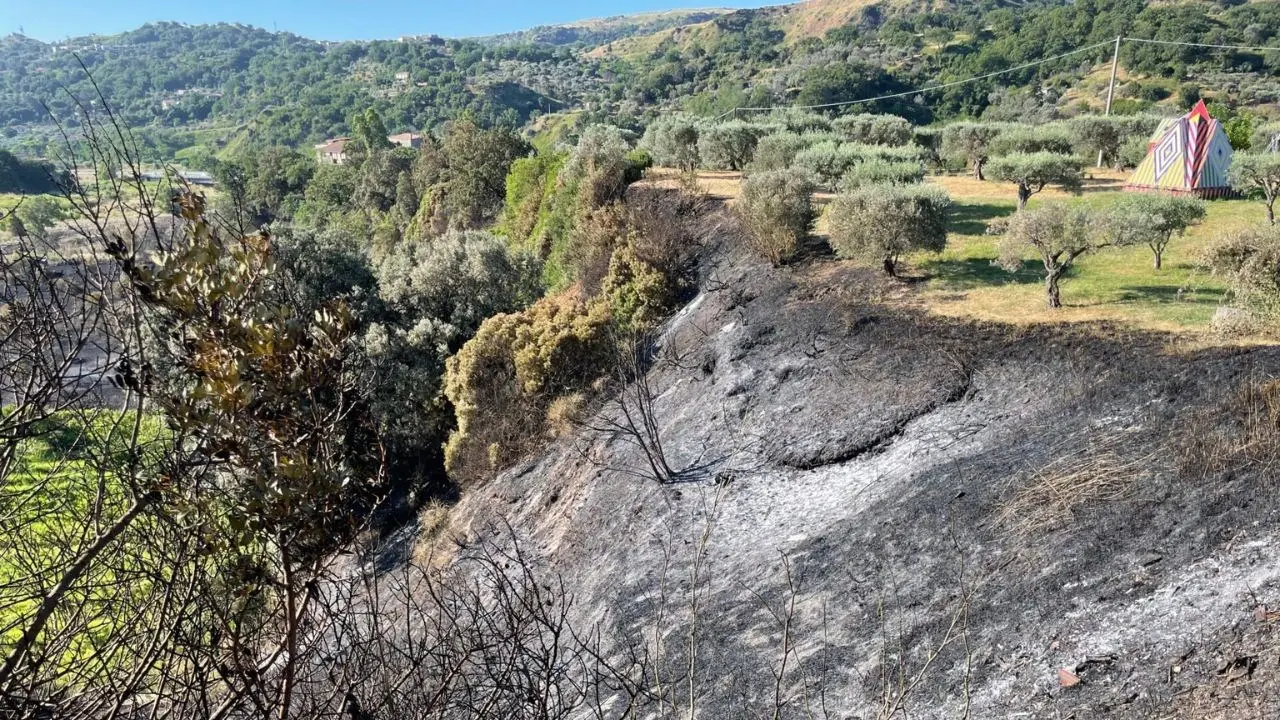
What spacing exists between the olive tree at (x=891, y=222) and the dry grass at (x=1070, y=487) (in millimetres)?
6344

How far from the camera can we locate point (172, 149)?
388 ft

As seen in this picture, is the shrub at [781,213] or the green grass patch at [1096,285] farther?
the shrub at [781,213]

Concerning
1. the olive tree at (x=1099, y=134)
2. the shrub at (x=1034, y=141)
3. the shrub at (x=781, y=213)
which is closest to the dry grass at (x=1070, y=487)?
the shrub at (x=781, y=213)

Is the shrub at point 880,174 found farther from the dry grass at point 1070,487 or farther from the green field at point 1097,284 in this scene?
the dry grass at point 1070,487

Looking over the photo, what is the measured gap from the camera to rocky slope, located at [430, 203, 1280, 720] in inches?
210

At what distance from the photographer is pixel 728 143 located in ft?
87.0

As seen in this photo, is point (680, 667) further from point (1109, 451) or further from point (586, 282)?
point (586, 282)

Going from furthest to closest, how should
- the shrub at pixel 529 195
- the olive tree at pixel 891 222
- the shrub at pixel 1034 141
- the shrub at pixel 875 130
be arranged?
the shrub at pixel 529 195, the shrub at pixel 875 130, the shrub at pixel 1034 141, the olive tree at pixel 891 222

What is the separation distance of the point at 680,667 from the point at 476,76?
19578 cm

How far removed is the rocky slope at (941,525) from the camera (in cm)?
534

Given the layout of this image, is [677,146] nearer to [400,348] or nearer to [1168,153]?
[400,348]

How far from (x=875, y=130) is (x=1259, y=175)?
12.6 metres

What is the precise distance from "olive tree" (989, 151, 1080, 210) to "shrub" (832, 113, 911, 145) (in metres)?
9.36

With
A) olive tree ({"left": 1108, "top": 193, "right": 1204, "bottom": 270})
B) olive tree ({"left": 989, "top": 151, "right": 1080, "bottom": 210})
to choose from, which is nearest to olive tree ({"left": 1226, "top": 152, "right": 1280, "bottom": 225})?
olive tree ({"left": 989, "top": 151, "right": 1080, "bottom": 210})
